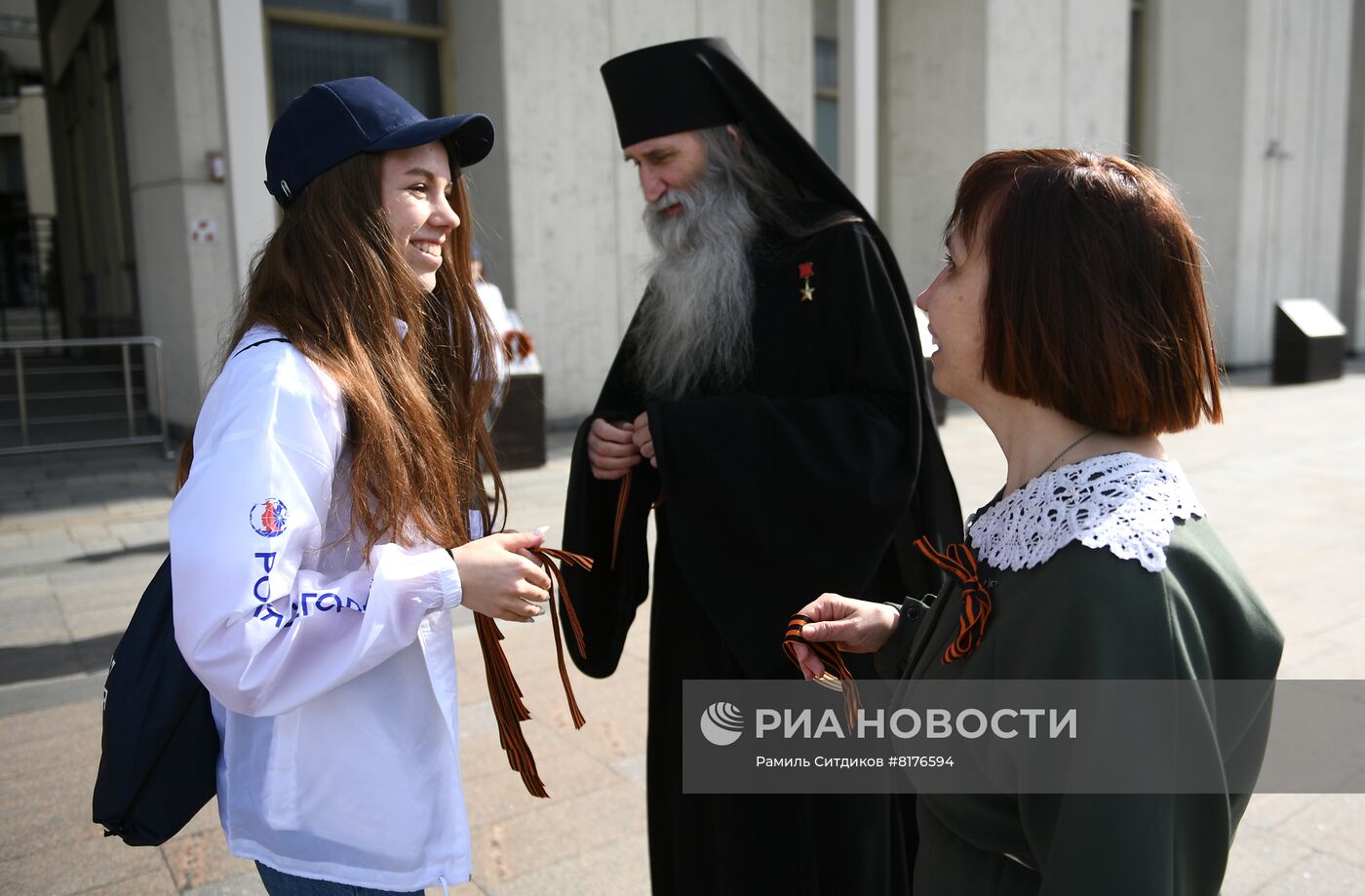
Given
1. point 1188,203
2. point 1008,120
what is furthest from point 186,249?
point 1188,203

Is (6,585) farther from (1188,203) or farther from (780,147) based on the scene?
(1188,203)

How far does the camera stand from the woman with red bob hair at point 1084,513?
1066 millimetres

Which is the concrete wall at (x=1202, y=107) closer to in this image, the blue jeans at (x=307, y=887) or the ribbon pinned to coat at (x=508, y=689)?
the ribbon pinned to coat at (x=508, y=689)

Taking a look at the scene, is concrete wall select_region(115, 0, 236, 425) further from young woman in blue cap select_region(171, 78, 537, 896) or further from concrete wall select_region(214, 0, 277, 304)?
young woman in blue cap select_region(171, 78, 537, 896)

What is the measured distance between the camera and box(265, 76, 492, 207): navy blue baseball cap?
1.65m

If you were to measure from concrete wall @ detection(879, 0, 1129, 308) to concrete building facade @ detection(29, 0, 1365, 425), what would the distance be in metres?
0.03

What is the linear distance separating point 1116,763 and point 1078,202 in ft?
2.01

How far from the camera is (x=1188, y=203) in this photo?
17391mm

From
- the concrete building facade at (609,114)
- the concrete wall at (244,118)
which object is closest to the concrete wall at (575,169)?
the concrete building facade at (609,114)

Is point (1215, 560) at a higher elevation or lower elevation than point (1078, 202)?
lower

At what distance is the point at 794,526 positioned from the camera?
2.34 metres

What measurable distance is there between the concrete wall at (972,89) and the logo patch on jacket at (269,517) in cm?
1371

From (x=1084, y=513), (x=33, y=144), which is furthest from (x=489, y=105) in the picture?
(x=33, y=144)

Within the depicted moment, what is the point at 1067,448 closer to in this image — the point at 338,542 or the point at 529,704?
the point at 338,542
